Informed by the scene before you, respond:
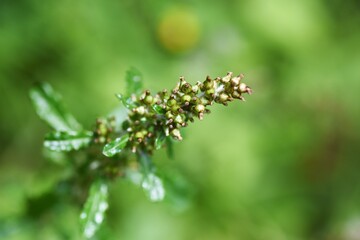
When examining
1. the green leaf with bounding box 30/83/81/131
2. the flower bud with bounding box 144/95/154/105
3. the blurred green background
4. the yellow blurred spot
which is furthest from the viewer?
the yellow blurred spot

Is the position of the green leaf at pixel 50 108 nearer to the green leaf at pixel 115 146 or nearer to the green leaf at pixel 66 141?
the green leaf at pixel 66 141

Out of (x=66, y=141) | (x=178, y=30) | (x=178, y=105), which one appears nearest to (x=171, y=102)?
(x=178, y=105)

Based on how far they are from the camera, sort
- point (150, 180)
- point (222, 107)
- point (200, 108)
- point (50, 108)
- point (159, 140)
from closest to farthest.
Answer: point (200, 108) → point (159, 140) → point (150, 180) → point (50, 108) → point (222, 107)

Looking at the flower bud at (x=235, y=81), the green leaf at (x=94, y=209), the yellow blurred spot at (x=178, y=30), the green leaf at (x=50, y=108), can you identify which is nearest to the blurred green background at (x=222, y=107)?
the yellow blurred spot at (x=178, y=30)

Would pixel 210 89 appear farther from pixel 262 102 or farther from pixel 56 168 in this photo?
pixel 262 102

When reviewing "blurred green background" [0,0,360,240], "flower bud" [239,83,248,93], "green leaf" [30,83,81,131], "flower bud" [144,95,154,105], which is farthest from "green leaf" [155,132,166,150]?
"blurred green background" [0,0,360,240]

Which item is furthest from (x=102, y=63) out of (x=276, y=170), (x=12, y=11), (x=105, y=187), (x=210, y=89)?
(x=210, y=89)

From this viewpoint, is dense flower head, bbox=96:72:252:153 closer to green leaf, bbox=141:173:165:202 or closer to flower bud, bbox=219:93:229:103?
flower bud, bbox=219:93:229:103

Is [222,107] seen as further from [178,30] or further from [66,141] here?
[66,141]
